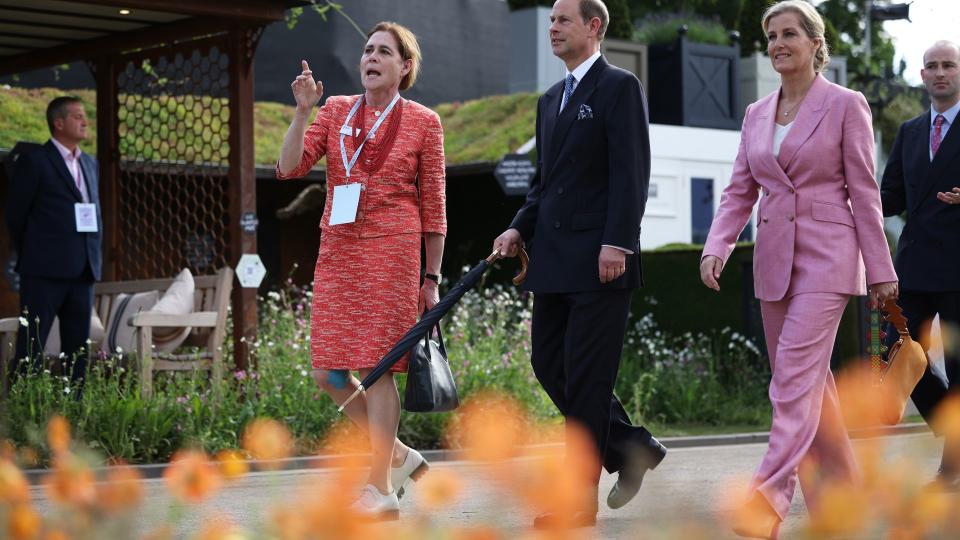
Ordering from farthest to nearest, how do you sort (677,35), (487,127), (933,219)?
(677,35) → (487,127) → (933,219)

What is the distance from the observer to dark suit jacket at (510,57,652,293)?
555 cm

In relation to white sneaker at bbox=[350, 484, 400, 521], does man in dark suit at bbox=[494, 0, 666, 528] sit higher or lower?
higher

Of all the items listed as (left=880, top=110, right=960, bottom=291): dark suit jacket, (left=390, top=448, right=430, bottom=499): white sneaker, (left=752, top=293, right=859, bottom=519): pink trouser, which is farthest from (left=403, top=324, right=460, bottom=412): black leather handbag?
(left=880, top=110, right=960, bottom=291): dark suit jacket

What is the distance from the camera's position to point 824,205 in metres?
5.27

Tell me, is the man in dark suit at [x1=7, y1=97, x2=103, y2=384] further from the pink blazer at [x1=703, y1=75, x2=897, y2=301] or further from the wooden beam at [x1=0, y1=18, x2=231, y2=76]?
the pink blazer at [x1=703, y1=75, x2=897, y2=301]

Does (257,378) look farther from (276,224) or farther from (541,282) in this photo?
(276,224)

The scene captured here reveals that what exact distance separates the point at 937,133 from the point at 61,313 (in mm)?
5840

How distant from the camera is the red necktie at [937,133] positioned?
7.30 meters

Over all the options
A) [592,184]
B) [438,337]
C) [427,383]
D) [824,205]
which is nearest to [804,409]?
[824,205]

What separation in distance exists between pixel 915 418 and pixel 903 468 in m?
11.8

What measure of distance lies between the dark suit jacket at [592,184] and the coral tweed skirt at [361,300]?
0.53 meters

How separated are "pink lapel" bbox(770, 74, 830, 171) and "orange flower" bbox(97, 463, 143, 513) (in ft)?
11.8

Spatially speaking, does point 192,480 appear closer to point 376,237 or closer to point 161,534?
point 161,534

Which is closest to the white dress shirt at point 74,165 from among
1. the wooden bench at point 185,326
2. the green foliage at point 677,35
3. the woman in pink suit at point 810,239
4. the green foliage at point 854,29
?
the wooden bench at point 185,326
